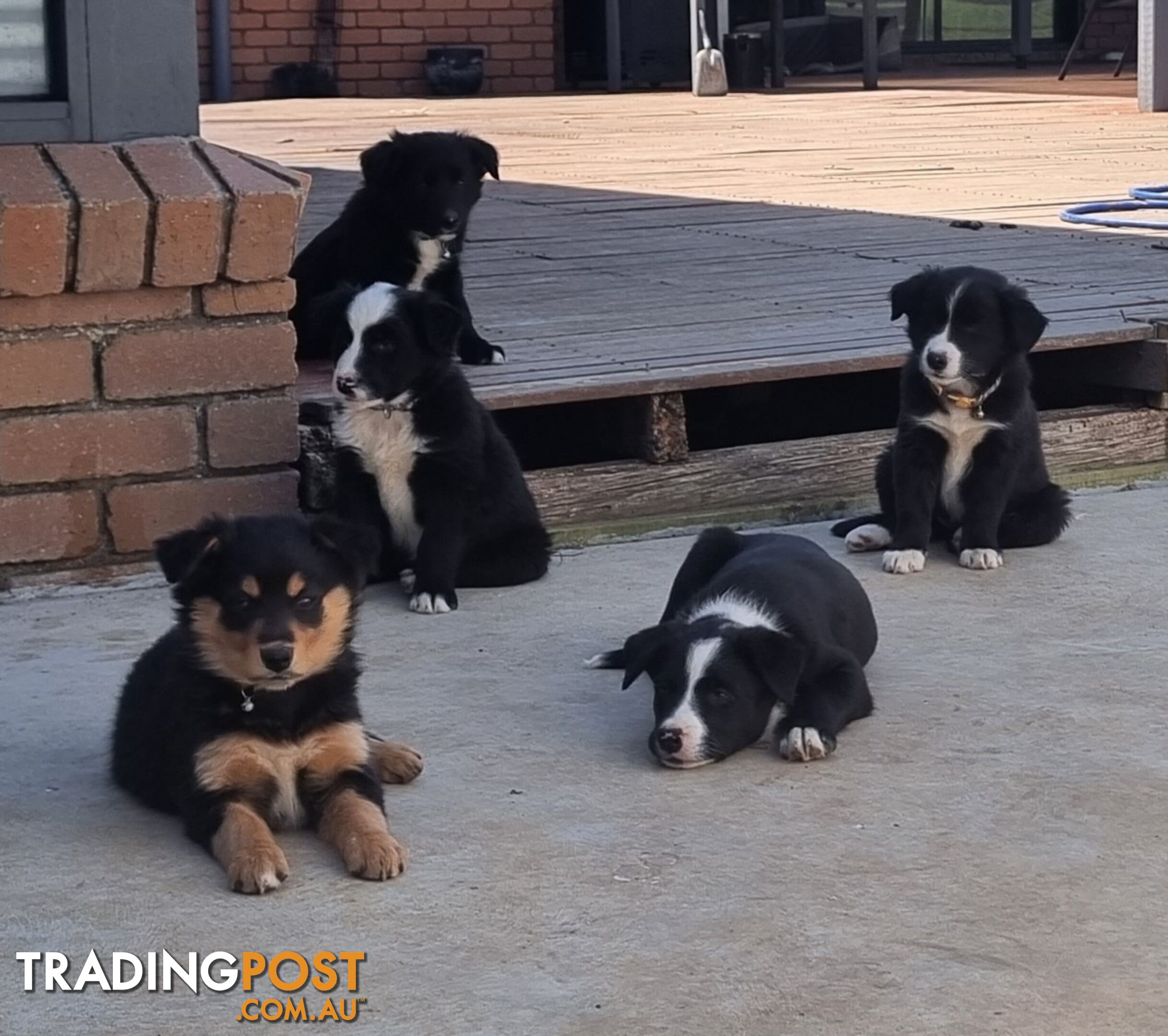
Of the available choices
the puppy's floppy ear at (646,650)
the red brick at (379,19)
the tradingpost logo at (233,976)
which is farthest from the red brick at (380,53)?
the tradingpost logo at (233,976)

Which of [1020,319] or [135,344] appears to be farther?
[1020,319]

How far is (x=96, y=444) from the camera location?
17.1 feet

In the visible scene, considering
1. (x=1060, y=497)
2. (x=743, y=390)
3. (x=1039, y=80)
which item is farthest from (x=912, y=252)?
(x=1039, y=80)

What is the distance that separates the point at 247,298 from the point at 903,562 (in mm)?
1849

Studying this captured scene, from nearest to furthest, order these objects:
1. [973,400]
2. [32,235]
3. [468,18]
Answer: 1. [32,235]
2. [973,400]
3. [468,18]

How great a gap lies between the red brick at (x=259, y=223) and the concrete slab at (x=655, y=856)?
3.14 ft

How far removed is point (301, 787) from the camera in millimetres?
3625

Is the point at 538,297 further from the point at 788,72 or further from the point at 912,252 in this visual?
the point at 788,72

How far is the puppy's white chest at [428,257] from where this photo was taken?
6.50 meters

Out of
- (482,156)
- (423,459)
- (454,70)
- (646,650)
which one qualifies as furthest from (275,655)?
(454,70)

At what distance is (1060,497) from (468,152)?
2.33 meters

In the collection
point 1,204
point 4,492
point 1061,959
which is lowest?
point 1061,959

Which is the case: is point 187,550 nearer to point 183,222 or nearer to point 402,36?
point 183,222

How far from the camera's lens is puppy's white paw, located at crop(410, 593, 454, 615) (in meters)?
5.15
